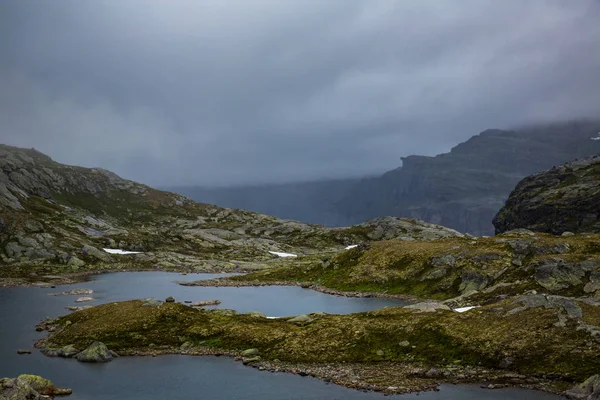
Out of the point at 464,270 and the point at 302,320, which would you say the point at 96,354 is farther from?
the point at 464,270

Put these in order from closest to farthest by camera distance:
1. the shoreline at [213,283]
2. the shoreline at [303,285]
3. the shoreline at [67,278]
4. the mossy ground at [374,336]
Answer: the mossy ground at [374,336] < the shoreline at [303,285] < the shoreline at [213,283] < the shoreline at [67,278]

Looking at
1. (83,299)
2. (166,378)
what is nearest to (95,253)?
(83,299)

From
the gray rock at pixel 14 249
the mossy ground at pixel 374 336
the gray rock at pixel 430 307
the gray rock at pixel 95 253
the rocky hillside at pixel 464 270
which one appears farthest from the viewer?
the gray rock at pixel 95 253

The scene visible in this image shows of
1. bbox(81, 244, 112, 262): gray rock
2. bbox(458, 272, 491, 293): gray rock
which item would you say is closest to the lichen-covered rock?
bbox(458, 272, 491, 293): gray rock

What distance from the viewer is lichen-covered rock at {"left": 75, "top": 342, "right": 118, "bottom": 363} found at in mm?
54500

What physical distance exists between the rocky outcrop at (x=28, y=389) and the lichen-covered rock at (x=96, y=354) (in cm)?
938

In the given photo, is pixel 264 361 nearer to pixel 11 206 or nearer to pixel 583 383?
pixel 583 383

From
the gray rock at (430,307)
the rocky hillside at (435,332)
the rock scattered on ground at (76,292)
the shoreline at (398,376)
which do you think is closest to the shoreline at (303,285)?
the rocky hillside at (435,332)

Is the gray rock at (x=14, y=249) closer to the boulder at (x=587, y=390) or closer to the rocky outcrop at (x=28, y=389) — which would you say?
the rocky outcrop at (x=28, y=389)

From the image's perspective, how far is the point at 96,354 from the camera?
5497cm

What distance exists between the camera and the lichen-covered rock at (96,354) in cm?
5450

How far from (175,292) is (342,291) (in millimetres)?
41662

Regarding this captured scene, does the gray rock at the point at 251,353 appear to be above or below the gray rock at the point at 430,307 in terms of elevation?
below

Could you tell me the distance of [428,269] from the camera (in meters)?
99.7
